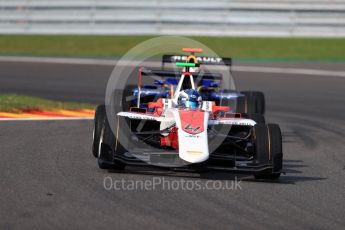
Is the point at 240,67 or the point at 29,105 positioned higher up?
the point at 240,67

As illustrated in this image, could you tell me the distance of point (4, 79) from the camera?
69.9ft

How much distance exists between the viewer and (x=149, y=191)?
8.62 m

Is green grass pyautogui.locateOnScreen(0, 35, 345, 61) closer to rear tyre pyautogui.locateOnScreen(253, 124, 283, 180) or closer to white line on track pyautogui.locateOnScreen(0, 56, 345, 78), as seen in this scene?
white line on track pyautogui.locateOnScreen(0, 56, 345, 78)

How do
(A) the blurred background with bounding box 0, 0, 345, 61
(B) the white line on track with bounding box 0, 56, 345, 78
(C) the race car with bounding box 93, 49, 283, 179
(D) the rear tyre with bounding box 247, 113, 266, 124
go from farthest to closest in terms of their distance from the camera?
(A) the blurred background with bounding box 0, 0, 345, 61, (B) the white line on track with bounding box 0, 56, 345, 78, (D) the rear tyre with bounding box 247, 113, 266, 124, (C) the race car with bounding box 93, 49, 283, 179

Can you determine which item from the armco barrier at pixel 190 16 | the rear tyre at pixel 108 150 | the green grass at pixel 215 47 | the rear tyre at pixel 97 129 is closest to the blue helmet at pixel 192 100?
the rear tyre at pixel 97 129

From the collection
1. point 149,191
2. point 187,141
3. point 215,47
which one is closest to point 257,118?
point 187,141

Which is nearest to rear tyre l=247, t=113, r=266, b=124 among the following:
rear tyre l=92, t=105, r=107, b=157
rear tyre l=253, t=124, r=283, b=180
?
rear tyre l=253, t=124, r=283, b=180

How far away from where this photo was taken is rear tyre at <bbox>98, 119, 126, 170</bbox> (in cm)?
948

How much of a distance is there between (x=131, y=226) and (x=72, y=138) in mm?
5564

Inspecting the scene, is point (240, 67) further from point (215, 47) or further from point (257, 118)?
point (257, 118)

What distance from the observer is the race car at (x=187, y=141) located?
368 inches

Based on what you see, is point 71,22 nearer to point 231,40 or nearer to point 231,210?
point 231,40

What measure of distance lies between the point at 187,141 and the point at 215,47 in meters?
17.5

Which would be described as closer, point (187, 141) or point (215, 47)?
point (187, 141)
